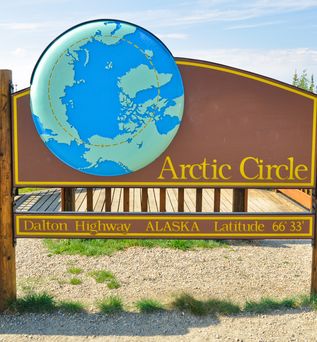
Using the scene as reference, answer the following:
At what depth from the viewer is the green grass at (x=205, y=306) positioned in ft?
17.0

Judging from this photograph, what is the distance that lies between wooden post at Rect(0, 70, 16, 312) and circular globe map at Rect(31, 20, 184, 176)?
343mm

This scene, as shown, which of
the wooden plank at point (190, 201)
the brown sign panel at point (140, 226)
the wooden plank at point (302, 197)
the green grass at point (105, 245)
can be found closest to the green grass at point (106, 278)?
the green grass at point (105, 245)

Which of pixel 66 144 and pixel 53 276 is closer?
pixel 66 144

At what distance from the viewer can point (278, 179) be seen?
5250 millimetres

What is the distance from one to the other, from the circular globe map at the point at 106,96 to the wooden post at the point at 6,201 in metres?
0.34

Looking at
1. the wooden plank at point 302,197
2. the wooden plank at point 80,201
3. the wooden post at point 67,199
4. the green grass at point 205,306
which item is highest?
the wooden post at point 67,199

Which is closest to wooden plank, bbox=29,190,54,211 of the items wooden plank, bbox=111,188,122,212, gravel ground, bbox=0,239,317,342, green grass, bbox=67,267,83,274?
wooden plank, bbox=111,188,122,212

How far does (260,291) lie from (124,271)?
2108 millimetres

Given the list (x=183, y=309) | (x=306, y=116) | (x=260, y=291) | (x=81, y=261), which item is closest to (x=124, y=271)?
(x=81, y=261)

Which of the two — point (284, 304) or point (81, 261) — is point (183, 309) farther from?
point (81, 261)

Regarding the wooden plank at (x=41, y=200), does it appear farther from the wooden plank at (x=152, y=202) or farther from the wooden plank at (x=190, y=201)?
the wooden plank at (x=190, y=201)

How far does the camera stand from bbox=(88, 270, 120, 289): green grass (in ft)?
19.9

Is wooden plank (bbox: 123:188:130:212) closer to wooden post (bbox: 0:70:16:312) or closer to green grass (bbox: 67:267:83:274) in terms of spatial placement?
green grass (bbox: 67:267:83:274)

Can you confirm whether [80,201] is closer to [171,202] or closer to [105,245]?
[171,202]
